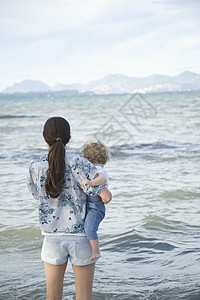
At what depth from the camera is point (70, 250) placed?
2.80 m

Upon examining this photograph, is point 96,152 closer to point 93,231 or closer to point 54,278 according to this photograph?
point 93,231

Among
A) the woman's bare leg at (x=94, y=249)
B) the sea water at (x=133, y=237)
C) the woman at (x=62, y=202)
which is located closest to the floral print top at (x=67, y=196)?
the woman at (x=62, y=202)

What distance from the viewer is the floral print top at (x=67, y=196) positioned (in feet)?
8.87

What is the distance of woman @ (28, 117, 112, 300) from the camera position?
2.69m

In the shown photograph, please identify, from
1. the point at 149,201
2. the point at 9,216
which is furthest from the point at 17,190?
the point at 149,201

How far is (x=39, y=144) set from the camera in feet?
52.0

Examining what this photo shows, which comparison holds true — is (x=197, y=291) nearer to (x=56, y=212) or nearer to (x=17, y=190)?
(x=56, y=212)

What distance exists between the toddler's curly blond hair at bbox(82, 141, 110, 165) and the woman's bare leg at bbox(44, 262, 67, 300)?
782 mm

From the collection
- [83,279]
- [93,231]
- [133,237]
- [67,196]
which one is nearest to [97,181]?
[67,196]

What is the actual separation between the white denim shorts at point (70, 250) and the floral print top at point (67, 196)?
0.05 m

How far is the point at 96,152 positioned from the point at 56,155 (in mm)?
386

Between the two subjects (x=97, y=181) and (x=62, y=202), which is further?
(x=62, y=202)

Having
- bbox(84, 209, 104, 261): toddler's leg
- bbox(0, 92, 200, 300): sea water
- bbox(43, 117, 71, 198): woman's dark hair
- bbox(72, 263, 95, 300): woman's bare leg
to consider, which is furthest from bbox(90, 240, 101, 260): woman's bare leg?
bbox(0, 92, 200, 300): sea water

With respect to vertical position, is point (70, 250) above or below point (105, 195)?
below
